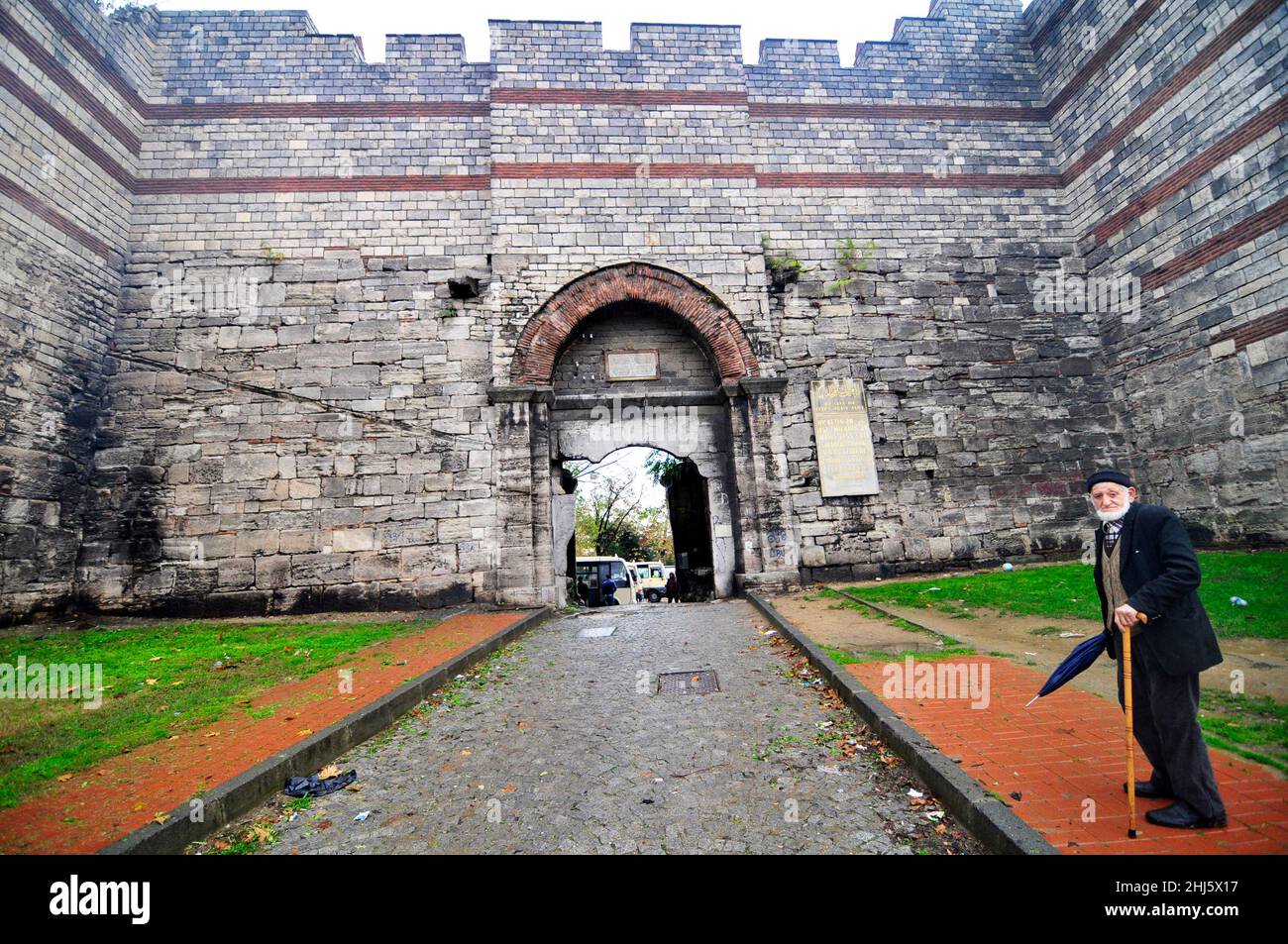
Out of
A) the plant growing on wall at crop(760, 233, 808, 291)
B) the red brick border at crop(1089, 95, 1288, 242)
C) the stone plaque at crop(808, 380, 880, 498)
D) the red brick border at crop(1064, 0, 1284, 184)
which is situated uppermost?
the red brick border at crop(1064, 0, 1284, 184)

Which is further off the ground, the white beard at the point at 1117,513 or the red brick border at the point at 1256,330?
the red brick border at the point at 1256,330

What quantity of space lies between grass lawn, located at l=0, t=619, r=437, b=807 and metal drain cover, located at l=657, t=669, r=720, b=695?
3.18m

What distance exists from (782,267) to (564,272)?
4016 millimetres

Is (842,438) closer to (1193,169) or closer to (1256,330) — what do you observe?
(1256,330)

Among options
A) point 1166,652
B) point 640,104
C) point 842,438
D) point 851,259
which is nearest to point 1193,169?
point 851,259

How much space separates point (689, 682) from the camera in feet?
16.6

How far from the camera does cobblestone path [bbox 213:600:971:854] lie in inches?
102

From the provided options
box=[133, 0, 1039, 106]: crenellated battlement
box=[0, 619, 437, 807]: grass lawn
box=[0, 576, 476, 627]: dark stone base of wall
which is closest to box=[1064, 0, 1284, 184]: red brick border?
box=[133, 0, 1039, 106]: crenellated battlement

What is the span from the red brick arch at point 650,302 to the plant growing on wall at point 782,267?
124 cm

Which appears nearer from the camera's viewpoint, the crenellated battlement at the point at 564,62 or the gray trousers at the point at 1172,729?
the gray trousers at the point at 1172,729

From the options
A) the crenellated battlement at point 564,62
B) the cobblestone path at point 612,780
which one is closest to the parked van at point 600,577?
the cobblestone path at point 612,780

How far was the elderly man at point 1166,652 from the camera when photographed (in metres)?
2.32

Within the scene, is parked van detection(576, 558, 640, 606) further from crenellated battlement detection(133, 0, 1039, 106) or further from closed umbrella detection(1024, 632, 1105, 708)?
closed umbrella detection(1024, 632, 1105, 708)

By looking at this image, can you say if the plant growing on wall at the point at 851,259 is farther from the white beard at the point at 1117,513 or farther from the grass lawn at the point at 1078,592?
the white beard at the point at 1117,513
